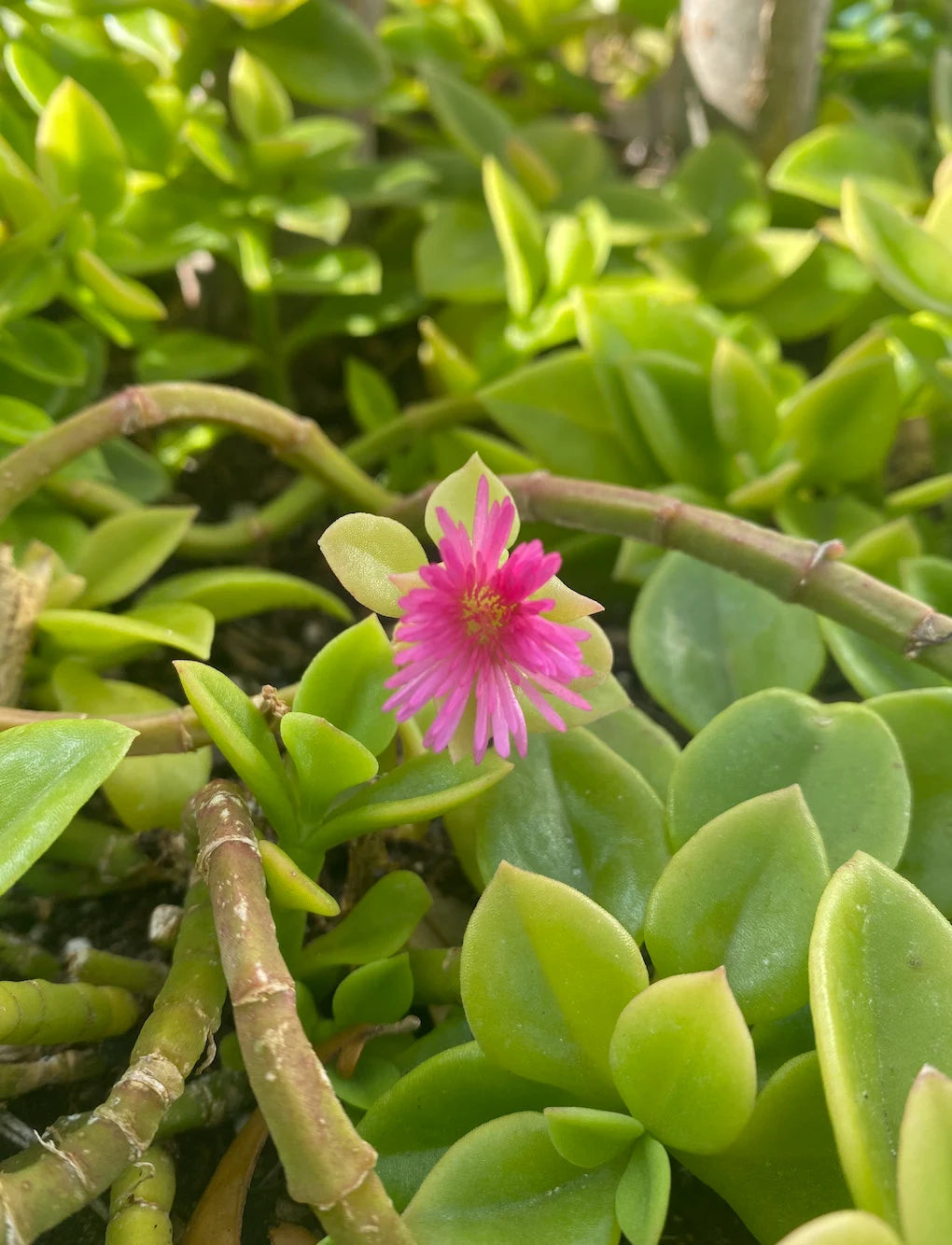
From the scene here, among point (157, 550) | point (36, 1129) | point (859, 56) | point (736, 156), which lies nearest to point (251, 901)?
point (36, 1129)

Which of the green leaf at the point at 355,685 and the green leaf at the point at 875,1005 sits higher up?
the green leaf at the point at 355,685

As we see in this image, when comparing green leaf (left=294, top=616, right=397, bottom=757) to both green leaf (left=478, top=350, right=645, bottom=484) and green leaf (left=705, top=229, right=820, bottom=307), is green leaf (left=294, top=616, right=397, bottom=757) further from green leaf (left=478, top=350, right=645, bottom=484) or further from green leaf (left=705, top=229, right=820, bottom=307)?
green leaf (left=705, top=229, right=820, bottom=307)

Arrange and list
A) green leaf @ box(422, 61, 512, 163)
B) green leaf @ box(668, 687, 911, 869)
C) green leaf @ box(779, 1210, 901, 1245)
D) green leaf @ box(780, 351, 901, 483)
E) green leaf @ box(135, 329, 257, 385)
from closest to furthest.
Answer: green leaf @ box(779, 1210, 901, 1245)
green leaf @ box(668, 687, 911, 869)
green leaf @ box(780, 351, 901, 483)
green leaf @ box(135, 329, 257, 385)
green leaf @ box(422, 61, 512, 163)

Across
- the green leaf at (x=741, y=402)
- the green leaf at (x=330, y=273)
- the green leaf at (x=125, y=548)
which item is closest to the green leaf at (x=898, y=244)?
the green leaf at (x=741, y=402)

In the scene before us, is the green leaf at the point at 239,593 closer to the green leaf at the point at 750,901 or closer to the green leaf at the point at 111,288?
the green leaf at the point at 111,288

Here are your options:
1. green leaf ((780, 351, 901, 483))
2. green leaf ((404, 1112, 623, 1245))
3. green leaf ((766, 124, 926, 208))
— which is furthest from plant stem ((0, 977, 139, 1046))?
green leaf ((766, 124, 926, 208))
